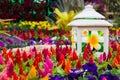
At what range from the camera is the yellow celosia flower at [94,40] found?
5094mm

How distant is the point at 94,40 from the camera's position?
16.9 feet

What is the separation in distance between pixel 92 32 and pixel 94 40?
234 millimetres

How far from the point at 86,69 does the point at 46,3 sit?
1391 cm

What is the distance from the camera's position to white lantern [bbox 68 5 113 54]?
517 cm

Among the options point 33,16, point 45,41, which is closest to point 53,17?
point 33,16

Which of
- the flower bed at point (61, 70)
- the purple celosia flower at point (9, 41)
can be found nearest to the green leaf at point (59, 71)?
the flower bed at point (61, 70)

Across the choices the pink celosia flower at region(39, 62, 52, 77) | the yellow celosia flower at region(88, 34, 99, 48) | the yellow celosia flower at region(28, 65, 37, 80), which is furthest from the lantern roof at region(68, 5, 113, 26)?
the yellow celosia flower at region(28, 65, 37, 80)

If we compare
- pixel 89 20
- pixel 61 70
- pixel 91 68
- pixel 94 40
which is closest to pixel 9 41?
pixel 89 20

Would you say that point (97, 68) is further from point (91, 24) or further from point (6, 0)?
point (6, 0)

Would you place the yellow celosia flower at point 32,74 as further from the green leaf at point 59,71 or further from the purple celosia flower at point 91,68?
the purple celosia flower at point 91,68

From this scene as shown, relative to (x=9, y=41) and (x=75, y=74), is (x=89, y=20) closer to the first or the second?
(x=75, y=74)

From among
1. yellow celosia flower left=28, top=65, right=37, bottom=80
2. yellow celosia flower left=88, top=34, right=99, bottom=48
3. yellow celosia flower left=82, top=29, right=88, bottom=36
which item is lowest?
yellow celosia flower left=88, top=34, right=99, bottom=48

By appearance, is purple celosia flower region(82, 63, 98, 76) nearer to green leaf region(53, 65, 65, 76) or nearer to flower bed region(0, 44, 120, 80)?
flower bed region(0, 44, 120, 80)

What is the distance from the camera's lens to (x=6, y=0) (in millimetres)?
16812
